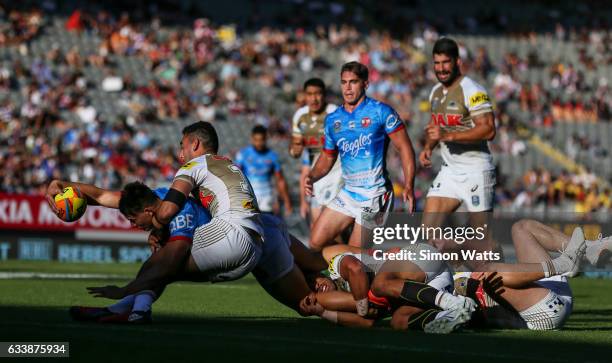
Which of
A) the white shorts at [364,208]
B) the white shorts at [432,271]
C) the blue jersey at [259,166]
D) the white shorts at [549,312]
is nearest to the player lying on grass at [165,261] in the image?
the white shorts at [432,271]

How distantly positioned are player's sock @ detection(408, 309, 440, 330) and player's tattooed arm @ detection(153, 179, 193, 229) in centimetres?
211

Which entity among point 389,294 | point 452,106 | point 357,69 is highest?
point 357,69

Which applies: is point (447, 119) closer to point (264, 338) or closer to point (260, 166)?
point (264, 338)

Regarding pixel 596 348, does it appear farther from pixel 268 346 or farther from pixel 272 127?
pixel 272 127

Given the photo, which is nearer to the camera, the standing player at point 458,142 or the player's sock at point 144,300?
the player's sock at point 144,300

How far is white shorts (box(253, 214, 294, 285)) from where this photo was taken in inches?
406

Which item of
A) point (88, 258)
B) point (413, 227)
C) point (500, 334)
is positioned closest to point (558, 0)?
point (88, 258)

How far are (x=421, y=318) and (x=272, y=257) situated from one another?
1.68 m

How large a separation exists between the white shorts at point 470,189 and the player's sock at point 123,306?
13.4 ft

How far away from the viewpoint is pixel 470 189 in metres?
12.4

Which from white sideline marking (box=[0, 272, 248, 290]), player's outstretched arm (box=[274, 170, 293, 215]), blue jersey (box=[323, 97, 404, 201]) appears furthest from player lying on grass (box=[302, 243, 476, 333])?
player's outstretched arm (box=[274, 170, 293, 215])

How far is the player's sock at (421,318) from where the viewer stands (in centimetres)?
923

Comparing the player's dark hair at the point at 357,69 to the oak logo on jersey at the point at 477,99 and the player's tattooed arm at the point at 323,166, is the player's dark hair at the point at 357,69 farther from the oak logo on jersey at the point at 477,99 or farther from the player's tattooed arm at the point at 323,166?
the oak logo on jersey at the point at 477,99

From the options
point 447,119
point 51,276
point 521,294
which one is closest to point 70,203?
point 521,294
